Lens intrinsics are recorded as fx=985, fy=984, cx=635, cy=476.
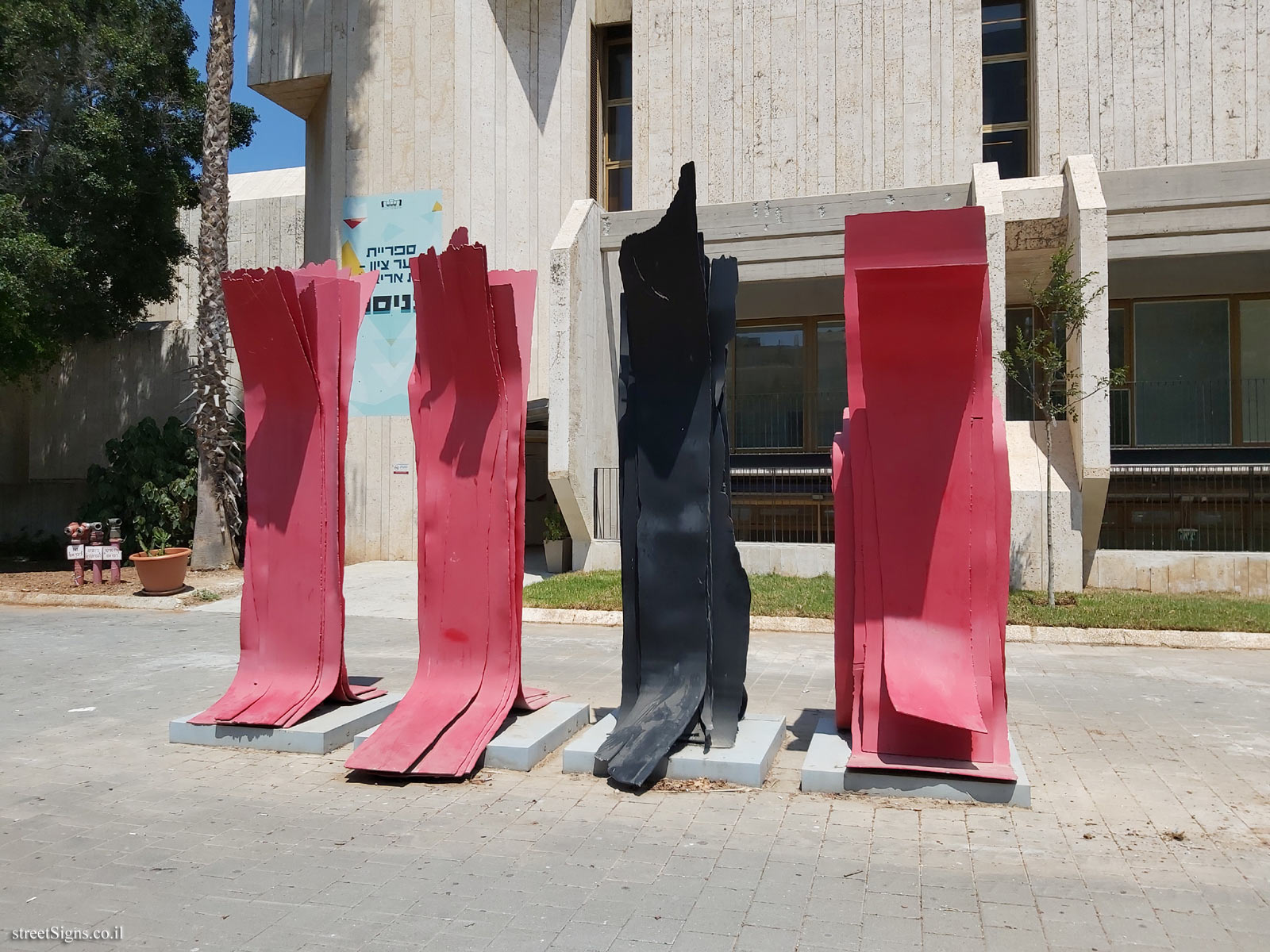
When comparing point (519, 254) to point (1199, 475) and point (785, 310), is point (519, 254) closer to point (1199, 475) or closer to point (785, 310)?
point (785, 310)

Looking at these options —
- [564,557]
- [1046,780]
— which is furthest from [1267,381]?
[1046,780]

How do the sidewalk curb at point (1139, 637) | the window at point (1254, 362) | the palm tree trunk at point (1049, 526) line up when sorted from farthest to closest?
the window at point (1254, 362)
the palm tree trunk at point (1049, 526)
the sidewalk curb at point (1139, 637)

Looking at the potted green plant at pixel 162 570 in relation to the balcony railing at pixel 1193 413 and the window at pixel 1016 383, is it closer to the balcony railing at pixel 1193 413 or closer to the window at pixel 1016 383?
the window at pixel 1016 383

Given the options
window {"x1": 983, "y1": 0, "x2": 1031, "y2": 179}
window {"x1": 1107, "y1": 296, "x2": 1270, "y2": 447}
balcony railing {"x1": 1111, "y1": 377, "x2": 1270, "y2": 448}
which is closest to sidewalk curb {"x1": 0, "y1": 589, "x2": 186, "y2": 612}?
window {"x1": 983, "y1": 0, "x2": 1031, "y2": 179}

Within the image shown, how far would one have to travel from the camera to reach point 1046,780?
581 cm

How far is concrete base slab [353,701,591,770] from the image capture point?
615cm

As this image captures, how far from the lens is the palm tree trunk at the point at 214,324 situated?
54.5 feet

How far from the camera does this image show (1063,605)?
41.1ft

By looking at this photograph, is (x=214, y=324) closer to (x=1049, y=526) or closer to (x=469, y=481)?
(x=469, y=481)

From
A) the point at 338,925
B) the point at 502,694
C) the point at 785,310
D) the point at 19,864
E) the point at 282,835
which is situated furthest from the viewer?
the point at 785,310

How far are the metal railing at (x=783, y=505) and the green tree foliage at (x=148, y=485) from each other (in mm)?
8084

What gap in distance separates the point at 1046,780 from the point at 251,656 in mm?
5516

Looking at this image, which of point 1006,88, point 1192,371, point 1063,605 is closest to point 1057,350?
point 1063,605

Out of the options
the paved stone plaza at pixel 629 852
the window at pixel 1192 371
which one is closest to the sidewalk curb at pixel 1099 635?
the paved stone plaza at pixel 629 852
